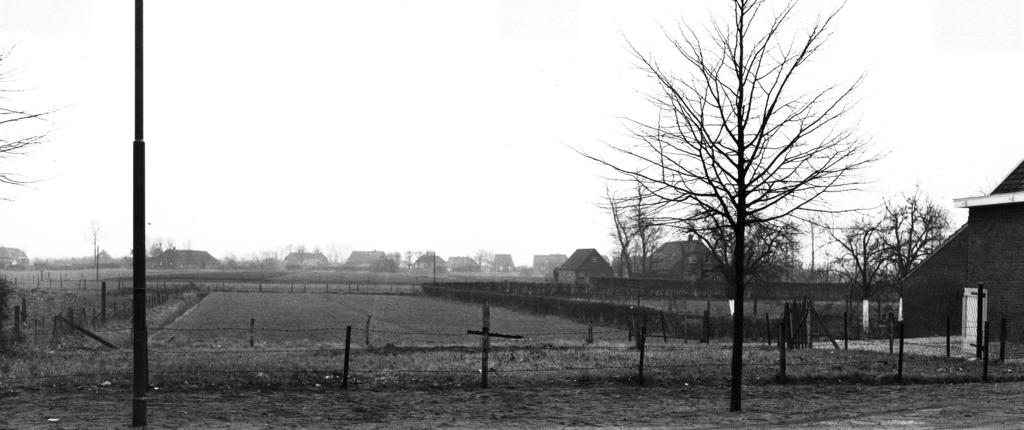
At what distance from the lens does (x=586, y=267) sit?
120875mm

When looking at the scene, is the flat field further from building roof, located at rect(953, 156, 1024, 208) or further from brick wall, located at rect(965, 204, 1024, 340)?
building roof, located at rect(953, 156, 1024, 208)

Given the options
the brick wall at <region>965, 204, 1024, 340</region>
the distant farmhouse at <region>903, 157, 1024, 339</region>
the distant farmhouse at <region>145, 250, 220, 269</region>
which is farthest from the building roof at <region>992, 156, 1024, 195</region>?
the distant farmhouse at <region>145, 250, 220, 269</region>

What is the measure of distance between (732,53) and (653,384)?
672 centimetres

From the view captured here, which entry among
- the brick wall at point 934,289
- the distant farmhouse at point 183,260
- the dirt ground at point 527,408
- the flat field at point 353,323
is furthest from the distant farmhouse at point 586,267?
the dirt ground at point 527,408

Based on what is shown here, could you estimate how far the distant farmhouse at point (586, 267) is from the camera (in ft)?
395

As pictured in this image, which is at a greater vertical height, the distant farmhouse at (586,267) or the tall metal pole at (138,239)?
the tall metal pole at (138,239)

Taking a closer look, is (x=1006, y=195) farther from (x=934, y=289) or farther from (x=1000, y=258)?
(x=934, y=289)

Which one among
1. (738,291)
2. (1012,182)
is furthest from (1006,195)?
(738,291)

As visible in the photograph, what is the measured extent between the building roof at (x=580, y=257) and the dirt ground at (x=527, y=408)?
345ft

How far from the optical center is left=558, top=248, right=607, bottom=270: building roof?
12112 cm

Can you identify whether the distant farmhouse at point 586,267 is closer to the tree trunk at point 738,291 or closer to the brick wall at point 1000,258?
the brick wall at point 1000,258

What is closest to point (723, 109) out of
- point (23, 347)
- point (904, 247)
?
point (23, 347)

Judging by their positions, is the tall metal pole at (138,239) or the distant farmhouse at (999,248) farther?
the distant farmhouse at (999,248)

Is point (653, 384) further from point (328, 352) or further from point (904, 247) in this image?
point (904, 247)
